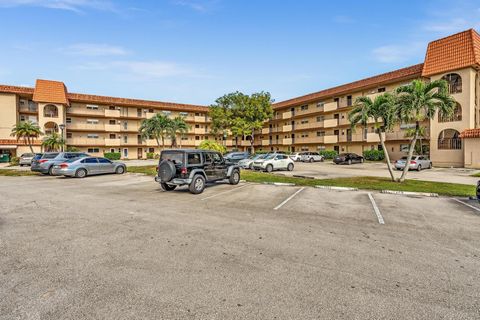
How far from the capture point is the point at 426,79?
105 feet

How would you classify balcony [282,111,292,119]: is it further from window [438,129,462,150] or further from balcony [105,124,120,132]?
balcony [105,124,120,132]

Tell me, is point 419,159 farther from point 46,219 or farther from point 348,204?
point 46,219

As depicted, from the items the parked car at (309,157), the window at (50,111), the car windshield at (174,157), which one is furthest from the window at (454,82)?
the window at (50,111)

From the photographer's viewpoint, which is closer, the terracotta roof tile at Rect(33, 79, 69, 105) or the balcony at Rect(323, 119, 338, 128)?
the terracotta roof tile at Rect(33, 79, 69, 105)

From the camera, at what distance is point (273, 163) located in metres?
24.2

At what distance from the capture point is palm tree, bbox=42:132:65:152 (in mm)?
40875

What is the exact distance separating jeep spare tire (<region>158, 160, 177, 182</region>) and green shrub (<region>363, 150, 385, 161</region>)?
3400 centimetres

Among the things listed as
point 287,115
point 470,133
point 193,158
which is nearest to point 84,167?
point 193,158

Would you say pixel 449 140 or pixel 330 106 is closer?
pixel 449 140

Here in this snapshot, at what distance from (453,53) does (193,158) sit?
1294 inches

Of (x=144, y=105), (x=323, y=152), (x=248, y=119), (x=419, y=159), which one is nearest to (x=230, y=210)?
(x=419, y=159)

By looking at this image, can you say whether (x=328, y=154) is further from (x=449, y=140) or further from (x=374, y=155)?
(x=449, y=140)

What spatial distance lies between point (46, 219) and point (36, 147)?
149ft

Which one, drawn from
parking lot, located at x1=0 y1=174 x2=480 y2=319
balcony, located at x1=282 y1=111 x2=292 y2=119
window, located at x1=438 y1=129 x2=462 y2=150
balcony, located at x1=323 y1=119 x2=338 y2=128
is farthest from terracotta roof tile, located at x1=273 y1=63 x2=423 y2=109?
parking lot, located at x1=0 y1=174 x2=480 y2=319
